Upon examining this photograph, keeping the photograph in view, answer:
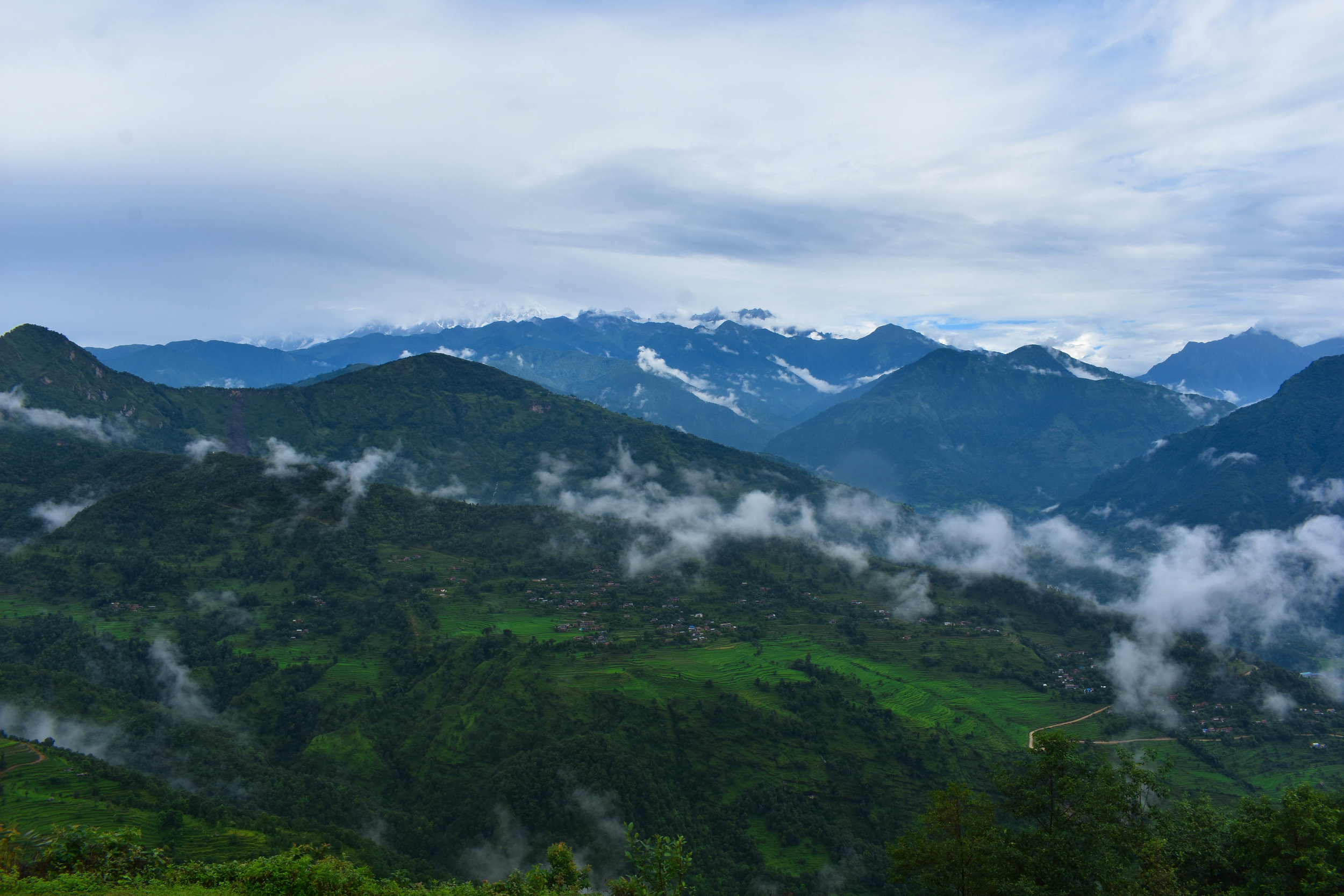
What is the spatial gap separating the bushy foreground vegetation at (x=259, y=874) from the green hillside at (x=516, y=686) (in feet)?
122

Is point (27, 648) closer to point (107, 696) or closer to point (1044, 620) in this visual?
point (107, 696)

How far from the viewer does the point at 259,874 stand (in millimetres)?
32750

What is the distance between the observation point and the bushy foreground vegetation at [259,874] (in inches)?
1262

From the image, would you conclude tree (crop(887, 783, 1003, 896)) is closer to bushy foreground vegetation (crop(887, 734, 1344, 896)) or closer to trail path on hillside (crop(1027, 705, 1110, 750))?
bushy foreground vegetation (crop(887, 734, 1344, 896))

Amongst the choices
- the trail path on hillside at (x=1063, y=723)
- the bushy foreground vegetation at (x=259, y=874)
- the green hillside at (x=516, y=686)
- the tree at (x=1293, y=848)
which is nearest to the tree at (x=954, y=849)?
the tree at (x=1293, y=848)

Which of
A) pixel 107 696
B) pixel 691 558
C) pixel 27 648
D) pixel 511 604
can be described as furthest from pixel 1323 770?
pixel 27 648

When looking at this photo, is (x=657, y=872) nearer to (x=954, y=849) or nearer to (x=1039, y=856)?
(x=954, y=849)

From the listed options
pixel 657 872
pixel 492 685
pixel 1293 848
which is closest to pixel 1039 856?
pixel 1293 848

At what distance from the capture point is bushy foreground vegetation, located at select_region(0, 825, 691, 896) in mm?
32062

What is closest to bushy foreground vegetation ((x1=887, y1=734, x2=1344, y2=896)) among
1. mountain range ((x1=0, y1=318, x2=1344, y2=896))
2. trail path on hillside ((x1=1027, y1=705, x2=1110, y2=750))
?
mountain range ((x1=0, y1=318, x2=1344, y2=896))

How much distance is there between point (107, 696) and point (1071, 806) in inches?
4829

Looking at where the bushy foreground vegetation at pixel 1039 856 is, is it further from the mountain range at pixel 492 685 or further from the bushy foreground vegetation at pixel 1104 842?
the mountain range at pixel 492 685

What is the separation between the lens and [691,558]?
196250 millimetres

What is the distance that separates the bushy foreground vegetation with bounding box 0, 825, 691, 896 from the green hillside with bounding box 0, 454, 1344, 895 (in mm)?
37248
